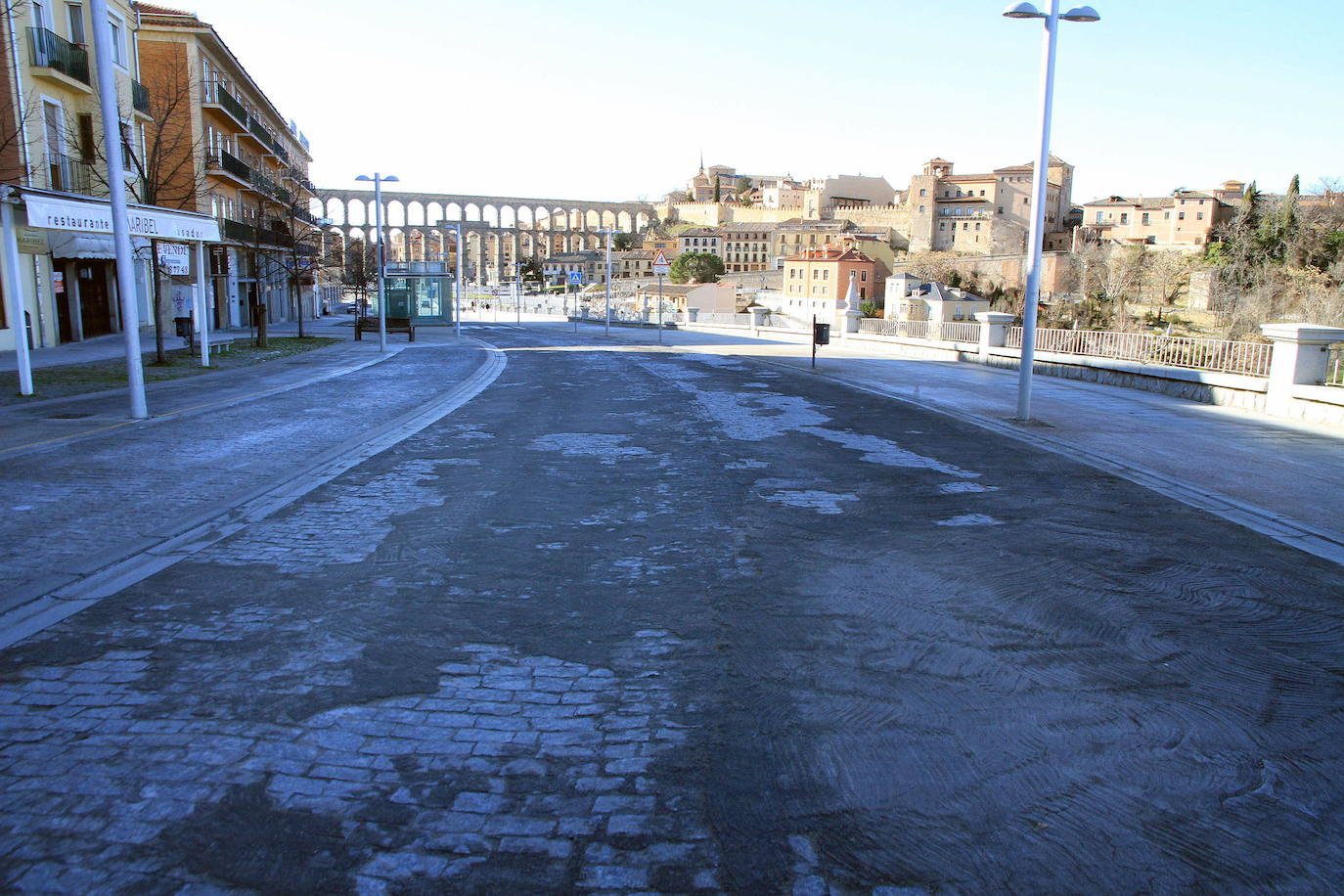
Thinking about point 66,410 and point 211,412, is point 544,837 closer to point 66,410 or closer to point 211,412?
point 211,412

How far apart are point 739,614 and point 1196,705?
2.15 meters

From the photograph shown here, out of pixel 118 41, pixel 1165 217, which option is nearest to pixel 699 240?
pixel 1165 217

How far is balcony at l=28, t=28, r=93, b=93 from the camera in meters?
25.8

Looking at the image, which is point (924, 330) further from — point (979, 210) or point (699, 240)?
point (699, 240)

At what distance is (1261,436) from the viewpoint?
40.6 feet

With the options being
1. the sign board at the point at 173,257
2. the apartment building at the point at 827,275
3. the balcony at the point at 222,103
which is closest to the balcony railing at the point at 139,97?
the balcony at the point at 222,103

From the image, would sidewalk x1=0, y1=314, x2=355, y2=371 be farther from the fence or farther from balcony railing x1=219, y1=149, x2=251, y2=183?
the fence

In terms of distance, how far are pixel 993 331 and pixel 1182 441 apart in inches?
572

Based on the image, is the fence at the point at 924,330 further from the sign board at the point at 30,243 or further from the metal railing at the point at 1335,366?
the sign board at the point at 30,243

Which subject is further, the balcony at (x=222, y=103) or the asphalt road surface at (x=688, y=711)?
the balcony at (x=222, y=103)

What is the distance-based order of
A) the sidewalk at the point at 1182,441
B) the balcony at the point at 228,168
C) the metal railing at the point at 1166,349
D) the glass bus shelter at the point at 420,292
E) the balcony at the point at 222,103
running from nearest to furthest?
the sidewalk at the point at 1182,441 < the metal railing at the point at 1166,349 < the balcony at the point at 228,168 < the balcony at the point at 222,103 < the glass bus shelter at the point at 420,292

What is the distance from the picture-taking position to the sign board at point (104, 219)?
14.0 meters

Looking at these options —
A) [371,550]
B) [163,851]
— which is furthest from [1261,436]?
[163,851]

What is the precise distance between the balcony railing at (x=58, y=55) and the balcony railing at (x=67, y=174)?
250 cm
